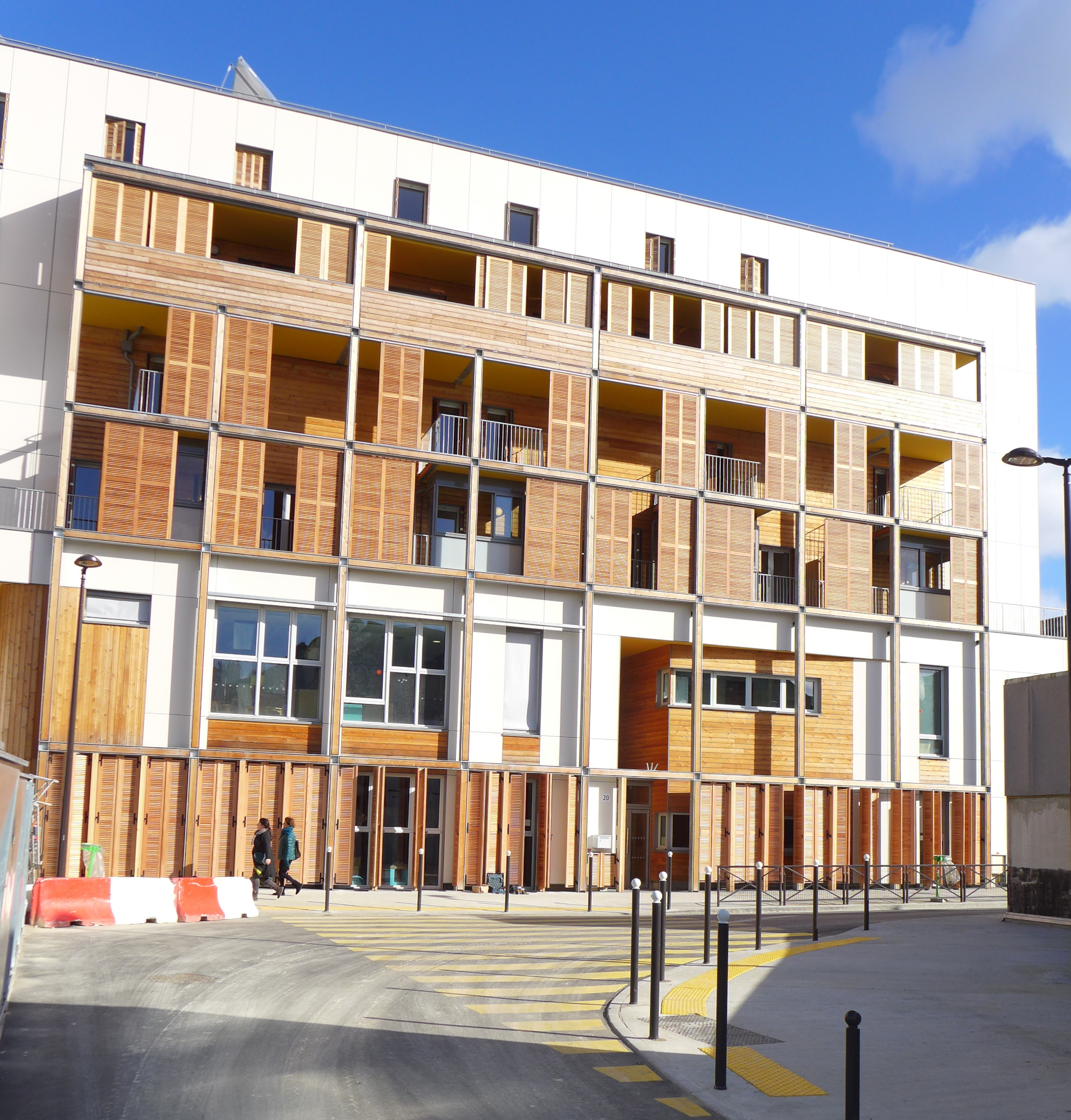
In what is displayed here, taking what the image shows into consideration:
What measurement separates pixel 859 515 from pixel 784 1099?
96.9 feet

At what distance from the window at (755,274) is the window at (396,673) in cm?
1578

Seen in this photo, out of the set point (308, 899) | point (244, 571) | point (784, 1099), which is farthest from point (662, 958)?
point (244, 571)

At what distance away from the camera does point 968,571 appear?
124 feet

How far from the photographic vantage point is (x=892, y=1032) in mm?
10492

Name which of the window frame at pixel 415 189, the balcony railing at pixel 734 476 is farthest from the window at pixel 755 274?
the window frame at pixel 415 189

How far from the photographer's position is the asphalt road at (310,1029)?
308 inches

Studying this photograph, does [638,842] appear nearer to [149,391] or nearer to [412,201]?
[149,391]

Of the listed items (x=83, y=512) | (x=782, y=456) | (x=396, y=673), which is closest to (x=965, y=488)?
(x=782, y=456)

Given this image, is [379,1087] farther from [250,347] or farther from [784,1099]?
[250,347]

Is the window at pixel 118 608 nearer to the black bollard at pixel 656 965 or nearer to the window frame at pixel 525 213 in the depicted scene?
the window frame at pixel 525 213

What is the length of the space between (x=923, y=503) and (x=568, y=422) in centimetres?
1462

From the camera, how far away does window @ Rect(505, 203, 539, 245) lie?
3579 centimetres

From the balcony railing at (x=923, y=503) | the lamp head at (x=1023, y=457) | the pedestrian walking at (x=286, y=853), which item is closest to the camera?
the lamp head at (x=1023, y=457)

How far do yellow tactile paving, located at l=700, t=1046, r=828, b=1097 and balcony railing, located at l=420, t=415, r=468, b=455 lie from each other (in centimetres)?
2425
